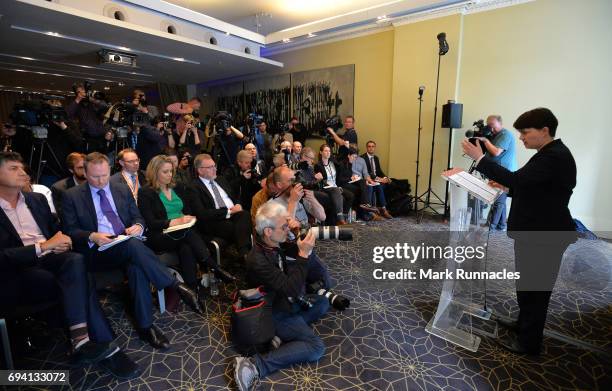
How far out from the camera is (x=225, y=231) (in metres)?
2.85

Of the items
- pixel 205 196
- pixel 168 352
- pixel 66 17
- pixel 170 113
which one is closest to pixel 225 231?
pixel 205 196

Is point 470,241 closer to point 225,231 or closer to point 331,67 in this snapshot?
point 225,231

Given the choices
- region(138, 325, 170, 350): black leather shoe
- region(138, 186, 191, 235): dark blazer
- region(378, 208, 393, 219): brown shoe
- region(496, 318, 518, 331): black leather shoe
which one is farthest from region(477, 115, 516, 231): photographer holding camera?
region(138, 325, 170, 350): black leather shoe

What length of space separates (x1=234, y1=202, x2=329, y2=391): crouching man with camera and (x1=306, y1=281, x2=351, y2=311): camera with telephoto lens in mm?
447

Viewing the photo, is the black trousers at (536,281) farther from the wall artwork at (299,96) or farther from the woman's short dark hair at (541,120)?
the wall artwork at (299,96)

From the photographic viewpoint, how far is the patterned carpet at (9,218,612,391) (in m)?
1.74

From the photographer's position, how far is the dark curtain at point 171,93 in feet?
31.2

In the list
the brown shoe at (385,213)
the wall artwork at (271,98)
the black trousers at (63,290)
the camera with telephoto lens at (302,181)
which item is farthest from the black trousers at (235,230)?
the wall artwork at (271,98)

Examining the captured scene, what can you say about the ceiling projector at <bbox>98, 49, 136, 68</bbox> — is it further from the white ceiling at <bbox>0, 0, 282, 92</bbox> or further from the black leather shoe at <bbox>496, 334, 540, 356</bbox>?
the black leather shoe at <bbox>496, 334, 540, 356</bbox>

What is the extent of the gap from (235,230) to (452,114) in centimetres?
354

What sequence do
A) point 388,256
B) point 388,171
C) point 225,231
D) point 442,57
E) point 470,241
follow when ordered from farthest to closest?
1. point 388,171
2. point 442,57
3. point 388,256
4. point 225,231
5. point 470,241

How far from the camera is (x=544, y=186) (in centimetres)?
181

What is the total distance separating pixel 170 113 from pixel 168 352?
3994mm

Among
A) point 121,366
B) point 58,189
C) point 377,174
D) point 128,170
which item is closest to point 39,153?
point 58,189
